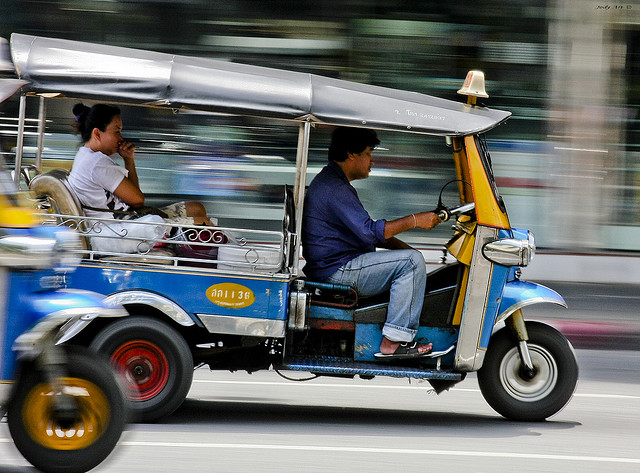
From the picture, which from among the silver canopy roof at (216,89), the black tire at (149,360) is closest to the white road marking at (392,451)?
the black tire at (149,360)

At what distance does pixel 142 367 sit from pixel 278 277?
0.99 m

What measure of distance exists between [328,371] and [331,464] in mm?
1057

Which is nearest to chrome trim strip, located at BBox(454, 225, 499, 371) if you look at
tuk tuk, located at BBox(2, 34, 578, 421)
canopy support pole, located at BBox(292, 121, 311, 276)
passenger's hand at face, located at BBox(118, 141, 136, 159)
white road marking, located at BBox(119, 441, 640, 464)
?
tuk tuk, located at BBox(2, 34, 578, 421)

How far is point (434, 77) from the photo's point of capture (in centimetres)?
1166

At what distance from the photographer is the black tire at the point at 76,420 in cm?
433

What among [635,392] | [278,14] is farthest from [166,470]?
[278,14]

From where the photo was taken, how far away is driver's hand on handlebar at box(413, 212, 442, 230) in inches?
250

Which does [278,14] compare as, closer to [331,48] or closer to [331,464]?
[331,48]

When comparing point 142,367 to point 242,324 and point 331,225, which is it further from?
point 331,225

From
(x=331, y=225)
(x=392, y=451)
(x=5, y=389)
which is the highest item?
(x=331, y=225)

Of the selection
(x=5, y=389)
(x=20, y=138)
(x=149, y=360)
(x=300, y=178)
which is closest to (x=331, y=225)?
(x=300, y=178)

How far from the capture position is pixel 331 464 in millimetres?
5324

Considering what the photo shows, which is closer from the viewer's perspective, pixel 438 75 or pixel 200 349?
pixel 200 349

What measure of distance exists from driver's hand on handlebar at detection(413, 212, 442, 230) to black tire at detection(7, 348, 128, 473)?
8.49 feet
